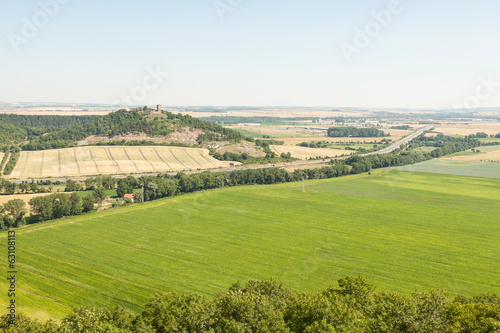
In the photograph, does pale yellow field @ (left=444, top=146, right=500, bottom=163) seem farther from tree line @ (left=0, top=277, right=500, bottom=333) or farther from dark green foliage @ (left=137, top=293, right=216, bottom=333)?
dark green foliage @ (left=137, top=293, right=216, bottom=333)

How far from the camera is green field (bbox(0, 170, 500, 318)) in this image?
42062 mm

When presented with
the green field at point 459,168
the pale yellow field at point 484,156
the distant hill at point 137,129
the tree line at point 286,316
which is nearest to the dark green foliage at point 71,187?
the distant hill at point 137,129

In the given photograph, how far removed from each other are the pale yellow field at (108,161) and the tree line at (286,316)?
294 ft

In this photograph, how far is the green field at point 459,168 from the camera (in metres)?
115

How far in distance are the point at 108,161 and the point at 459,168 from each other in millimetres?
110683

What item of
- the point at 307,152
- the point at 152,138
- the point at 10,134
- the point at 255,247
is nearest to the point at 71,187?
the point at 255,247

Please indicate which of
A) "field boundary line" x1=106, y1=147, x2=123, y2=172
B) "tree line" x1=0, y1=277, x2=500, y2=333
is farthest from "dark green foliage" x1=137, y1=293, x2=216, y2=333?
"field boundary line" x1=106, y1=147, x2=123, y2=172

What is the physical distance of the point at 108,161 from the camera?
412 feet

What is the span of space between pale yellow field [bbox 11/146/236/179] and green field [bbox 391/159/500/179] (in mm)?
63123

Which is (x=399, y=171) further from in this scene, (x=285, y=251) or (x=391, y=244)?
(x=285, y=251)

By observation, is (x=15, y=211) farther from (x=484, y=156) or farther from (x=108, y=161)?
(x=484, y=156)

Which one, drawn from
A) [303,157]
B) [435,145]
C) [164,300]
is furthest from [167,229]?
[435,145]

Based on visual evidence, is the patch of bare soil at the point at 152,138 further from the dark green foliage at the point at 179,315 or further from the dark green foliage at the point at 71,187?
the dark green foliage at the point at 179,315

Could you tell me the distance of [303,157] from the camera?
494 feet
